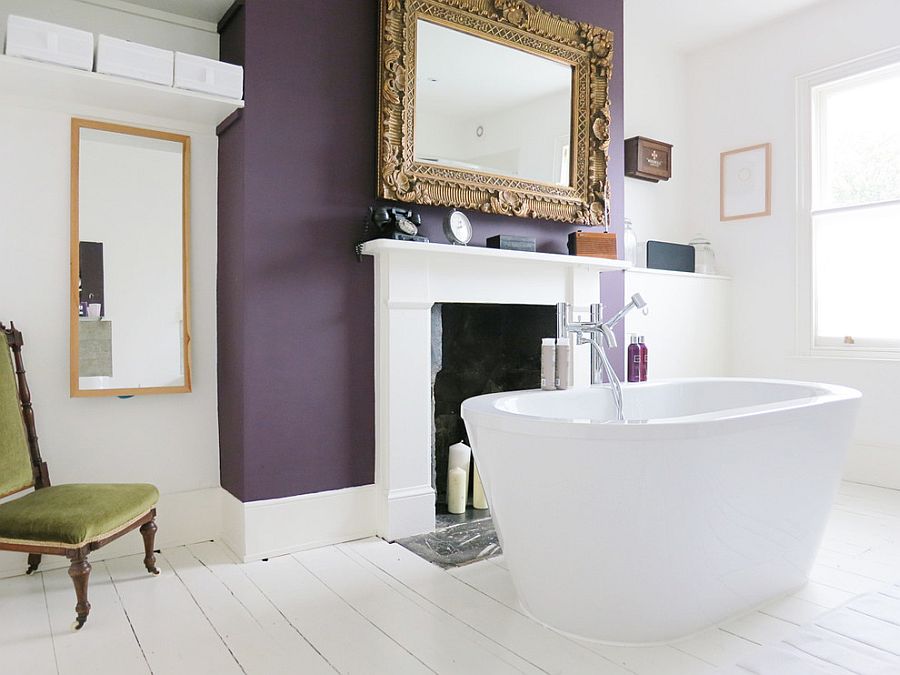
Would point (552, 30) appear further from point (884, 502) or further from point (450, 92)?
point (884, 502)

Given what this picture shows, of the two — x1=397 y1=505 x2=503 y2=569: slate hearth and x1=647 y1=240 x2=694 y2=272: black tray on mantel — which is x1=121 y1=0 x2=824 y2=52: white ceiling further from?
x1=397 y1=505 x2=503 y2=569: slate hearth

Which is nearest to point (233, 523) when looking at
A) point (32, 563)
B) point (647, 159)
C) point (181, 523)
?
point (181, 523)

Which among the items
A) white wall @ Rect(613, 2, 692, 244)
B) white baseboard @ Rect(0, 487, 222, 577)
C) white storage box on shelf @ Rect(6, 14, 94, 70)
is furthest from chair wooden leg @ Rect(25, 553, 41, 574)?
white wall @ Rect(613, 2, 692, 244)

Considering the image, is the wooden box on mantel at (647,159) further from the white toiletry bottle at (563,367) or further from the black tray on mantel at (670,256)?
the white toiletry bottle at (563,367)

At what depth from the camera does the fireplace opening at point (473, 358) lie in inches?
126

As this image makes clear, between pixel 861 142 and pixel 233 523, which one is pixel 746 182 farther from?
pixel 233 523

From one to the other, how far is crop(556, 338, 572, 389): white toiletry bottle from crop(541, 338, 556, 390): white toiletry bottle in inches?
0.6

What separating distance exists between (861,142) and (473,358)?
8.37 feet

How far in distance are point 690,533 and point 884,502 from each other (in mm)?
2185

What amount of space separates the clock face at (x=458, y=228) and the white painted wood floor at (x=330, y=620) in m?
1.26

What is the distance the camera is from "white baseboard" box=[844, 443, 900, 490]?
11.8 ft

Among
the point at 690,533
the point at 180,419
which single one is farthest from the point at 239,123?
the point at 690,533

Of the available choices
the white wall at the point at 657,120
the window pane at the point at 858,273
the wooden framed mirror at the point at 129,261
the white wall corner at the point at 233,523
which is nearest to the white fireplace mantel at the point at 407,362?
the white wall corner at the point at 233,523

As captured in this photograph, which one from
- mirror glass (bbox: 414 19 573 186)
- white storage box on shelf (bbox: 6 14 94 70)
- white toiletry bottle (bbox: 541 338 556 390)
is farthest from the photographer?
mirror glass (bbox: 414 19 573 186)
